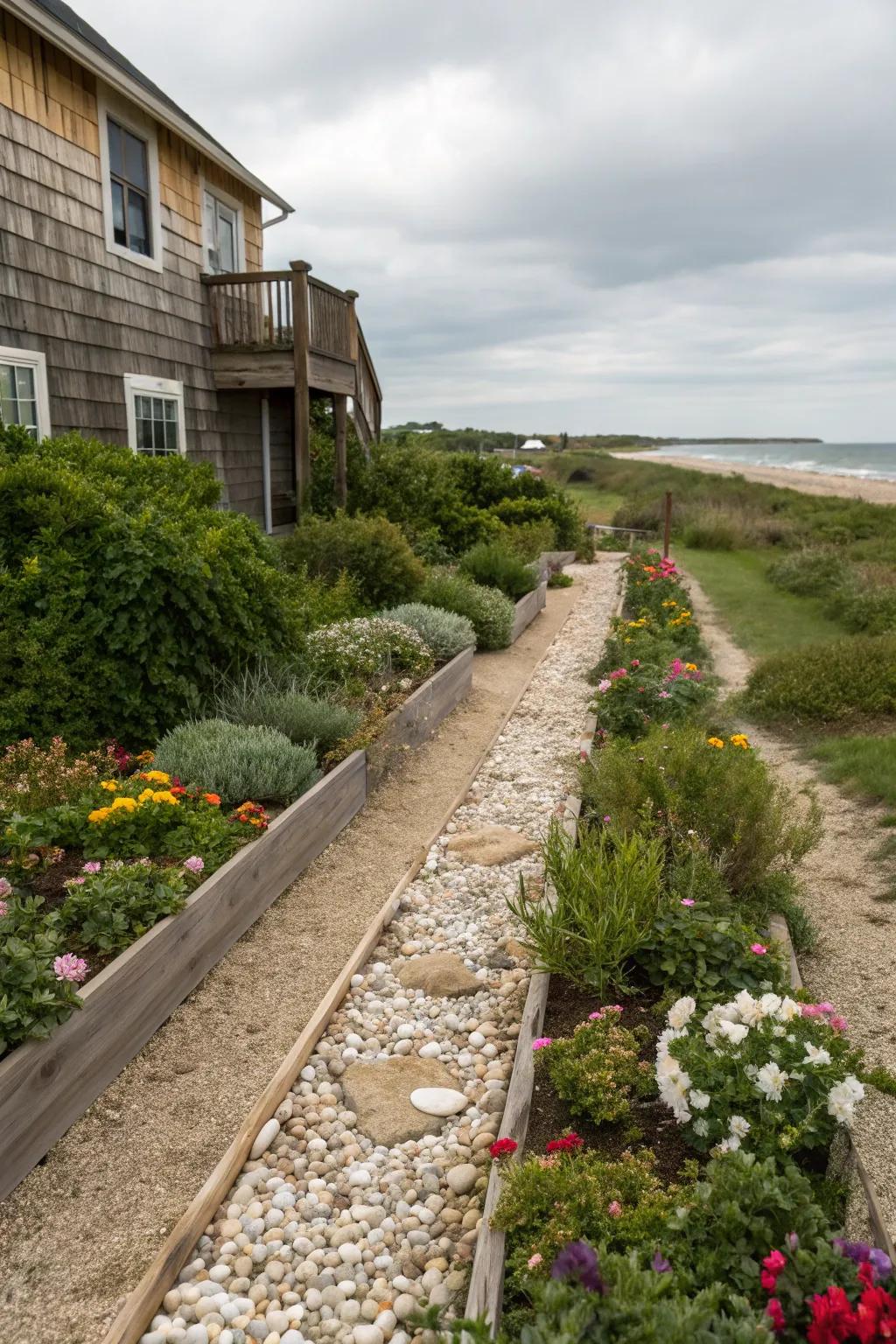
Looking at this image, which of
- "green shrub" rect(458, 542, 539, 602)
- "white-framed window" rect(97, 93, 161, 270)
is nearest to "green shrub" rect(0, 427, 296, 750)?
"white-framed window" rect(97, 93, 161, 270)

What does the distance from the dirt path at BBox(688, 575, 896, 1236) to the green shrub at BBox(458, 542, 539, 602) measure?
6403mm

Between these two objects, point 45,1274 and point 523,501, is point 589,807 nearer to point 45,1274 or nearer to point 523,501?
point 45,1274

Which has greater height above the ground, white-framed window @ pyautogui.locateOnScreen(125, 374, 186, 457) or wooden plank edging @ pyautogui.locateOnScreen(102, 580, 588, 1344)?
white-framed window @ pyautogui.locateOnScreen(125, 374, 186, 457)

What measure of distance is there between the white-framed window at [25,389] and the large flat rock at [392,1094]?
6203 mm

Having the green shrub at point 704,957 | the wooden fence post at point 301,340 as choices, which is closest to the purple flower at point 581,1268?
the green shrub at point 704,957

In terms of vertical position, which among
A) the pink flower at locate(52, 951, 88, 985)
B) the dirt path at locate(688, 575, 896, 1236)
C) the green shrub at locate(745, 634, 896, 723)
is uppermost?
the pink flower at locate(52, 951, 88, 985)

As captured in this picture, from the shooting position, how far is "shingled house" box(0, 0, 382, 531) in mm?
7816

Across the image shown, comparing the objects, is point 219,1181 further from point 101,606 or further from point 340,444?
point 340,444

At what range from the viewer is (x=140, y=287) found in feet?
31.8

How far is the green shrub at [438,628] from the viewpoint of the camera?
8.52 metres

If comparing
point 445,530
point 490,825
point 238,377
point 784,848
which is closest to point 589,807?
point 490,825

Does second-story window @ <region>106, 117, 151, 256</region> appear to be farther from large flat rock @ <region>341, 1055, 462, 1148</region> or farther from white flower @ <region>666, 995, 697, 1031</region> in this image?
white flower @ <region>666, 995, 697, 1031</region>

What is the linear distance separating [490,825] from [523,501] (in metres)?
14.5

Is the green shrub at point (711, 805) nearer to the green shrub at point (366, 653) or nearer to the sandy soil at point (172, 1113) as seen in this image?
the sandy soil at point (172, 1113)
